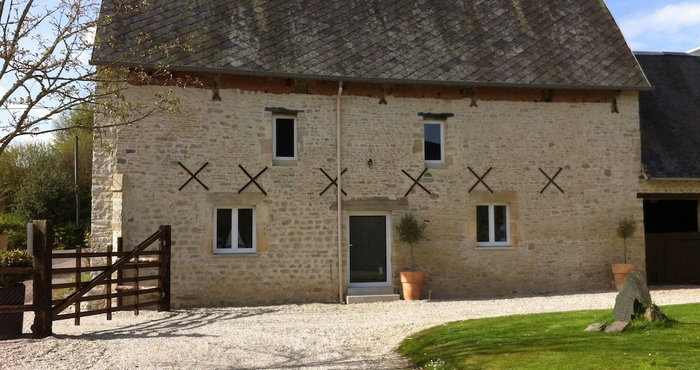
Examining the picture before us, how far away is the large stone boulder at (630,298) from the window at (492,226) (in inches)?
221

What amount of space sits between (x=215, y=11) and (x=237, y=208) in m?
4.02

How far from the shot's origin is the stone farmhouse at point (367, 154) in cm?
1207

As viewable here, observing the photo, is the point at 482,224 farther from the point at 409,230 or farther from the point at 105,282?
the point at 105,282

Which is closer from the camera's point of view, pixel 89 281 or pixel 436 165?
pixel 89 281

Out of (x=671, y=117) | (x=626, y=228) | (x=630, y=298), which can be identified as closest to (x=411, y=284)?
(x=626, y=228)

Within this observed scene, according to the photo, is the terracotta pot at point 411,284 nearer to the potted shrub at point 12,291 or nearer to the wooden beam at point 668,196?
the wooden beam at point 668,196

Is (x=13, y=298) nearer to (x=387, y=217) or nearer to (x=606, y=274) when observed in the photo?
(x=387, y=217)

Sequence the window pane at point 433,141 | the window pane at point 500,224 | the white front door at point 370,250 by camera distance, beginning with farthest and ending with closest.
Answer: the window pane at point 500,224
the window pane at point 433,141
the white front door at point 370,250

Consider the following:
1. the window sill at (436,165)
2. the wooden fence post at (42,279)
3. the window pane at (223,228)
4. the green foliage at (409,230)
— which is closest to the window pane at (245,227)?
the window pane at (223,228)

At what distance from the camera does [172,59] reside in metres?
11.9

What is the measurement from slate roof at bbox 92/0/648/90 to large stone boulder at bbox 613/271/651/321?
6187mm

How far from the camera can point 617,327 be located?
752 cm

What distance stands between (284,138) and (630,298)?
7.20 meters

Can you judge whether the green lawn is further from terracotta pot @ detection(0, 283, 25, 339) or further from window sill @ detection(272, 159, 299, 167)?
window sill @ detection(272, 159, 299, 167)
